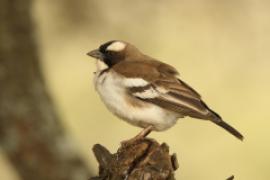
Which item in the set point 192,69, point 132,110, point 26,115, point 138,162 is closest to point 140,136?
point 132,110

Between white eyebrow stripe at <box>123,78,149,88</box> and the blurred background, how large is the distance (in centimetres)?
481

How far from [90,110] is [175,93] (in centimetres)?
715

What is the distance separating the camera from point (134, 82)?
250 inches

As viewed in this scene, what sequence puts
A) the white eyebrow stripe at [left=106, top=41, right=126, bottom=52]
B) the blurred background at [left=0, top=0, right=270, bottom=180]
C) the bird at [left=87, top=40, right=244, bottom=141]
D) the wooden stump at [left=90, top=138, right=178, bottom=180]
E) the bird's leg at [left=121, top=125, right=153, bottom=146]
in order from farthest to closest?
the blurred background at [left=0, top=0, right=270, bottom=180], the white eyebrow stripe at [left=106, top=41, right=126, bottom=52], the bird at [left=87, top=40, right=244, bottom=141], the bird's leg at [left=121, top=125, right=153, bottom=146], the wooden stump at [left=90, top=138, right=178, bottom=180]

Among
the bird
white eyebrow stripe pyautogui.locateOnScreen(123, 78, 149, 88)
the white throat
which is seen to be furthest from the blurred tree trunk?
white eyebrow stripe pyautogui.locateOnScreen(123, 78, 149, 88)

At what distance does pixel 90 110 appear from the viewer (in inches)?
528

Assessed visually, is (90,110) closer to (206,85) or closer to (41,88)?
(206,85)

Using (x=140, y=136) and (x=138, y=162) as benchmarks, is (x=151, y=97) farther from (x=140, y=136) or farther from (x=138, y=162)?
(x=138, y=162)

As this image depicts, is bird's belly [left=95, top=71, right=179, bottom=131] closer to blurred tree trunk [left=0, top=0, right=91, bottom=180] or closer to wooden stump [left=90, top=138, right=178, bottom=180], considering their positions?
wooden stump [left=90, top=138, right=178, bottom=180]

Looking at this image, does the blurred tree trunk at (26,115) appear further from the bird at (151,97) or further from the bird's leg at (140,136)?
the bird's leg at (140,136)

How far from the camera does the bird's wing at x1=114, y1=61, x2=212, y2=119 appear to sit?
248 inches

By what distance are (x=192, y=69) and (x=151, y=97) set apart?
290 inches

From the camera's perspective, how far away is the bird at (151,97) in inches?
248

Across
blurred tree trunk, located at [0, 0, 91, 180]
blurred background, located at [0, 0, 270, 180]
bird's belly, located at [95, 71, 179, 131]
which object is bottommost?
bird's belly, located at [95, 71, 179, 131]
